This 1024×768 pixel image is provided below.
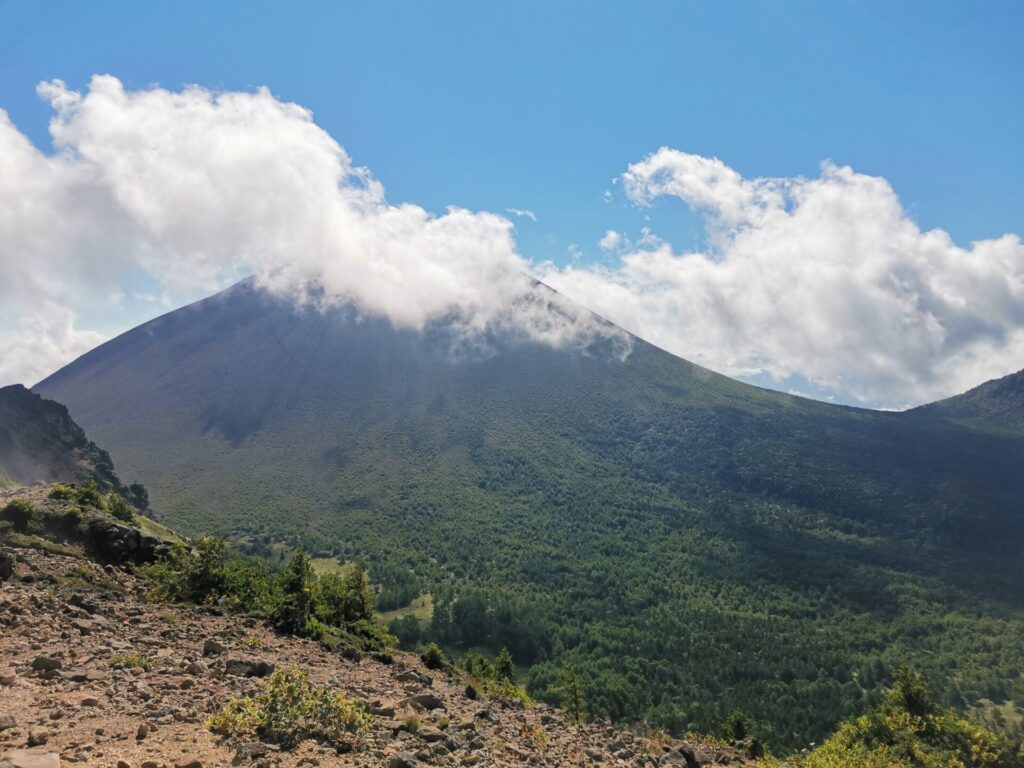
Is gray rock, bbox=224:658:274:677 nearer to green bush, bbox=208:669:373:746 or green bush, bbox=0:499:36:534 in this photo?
green bush, bbox=208:669:373:746

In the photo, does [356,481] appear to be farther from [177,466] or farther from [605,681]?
[605,681]

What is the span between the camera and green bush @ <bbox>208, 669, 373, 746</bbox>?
969 cm

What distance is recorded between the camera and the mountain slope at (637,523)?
85000mm

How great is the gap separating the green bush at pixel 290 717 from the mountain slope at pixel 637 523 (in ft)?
208

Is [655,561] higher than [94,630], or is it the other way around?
[94,630]

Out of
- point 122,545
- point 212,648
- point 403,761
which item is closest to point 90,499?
point 122,545

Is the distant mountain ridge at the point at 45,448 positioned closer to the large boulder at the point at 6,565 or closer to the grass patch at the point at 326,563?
the grass patch at the point at 326,563

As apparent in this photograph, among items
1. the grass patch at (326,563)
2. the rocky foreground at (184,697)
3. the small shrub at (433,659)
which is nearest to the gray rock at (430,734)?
the rocky foreground at (184,697)

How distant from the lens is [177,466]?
148 m

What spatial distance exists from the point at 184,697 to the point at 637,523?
14090 cm

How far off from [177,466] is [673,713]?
13395cm

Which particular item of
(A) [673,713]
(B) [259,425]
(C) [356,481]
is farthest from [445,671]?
(B) [259,425]

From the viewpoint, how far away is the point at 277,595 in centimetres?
2289

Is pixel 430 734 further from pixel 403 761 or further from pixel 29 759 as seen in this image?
pixel 29 759
